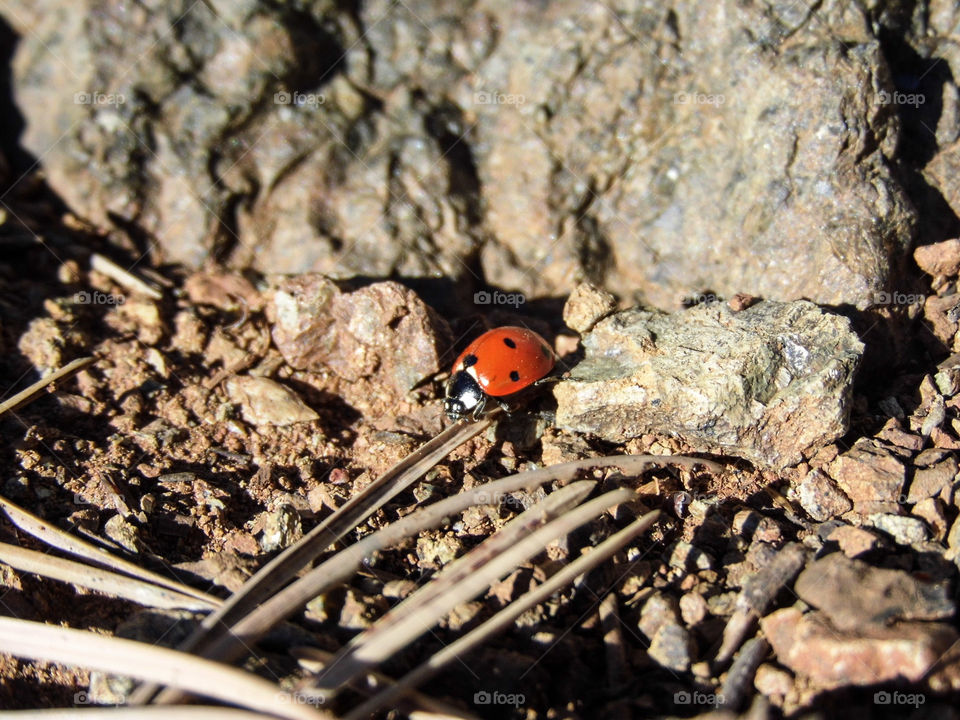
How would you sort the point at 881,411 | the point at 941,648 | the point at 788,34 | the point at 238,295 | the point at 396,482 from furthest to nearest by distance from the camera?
1. the point at 238,295
2. the point at 788,34
3. the point at 881,411
4. the point at 396,482
5. the point at 941,648

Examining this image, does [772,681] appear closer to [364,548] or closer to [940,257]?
[364,548]

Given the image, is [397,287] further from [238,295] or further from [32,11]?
[32,11]

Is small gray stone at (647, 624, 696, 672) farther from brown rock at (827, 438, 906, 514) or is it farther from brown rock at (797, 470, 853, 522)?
brown rock at (827, 438, 906, 514)

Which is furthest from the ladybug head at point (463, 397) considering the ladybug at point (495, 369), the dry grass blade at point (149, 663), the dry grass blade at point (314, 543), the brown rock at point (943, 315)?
the brown rock at point (943, 315)

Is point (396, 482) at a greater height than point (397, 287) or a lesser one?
lesser

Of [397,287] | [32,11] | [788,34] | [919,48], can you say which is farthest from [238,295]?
[919,48]

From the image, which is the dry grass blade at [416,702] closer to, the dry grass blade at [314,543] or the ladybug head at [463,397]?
the dry grass blade at [314,543]
